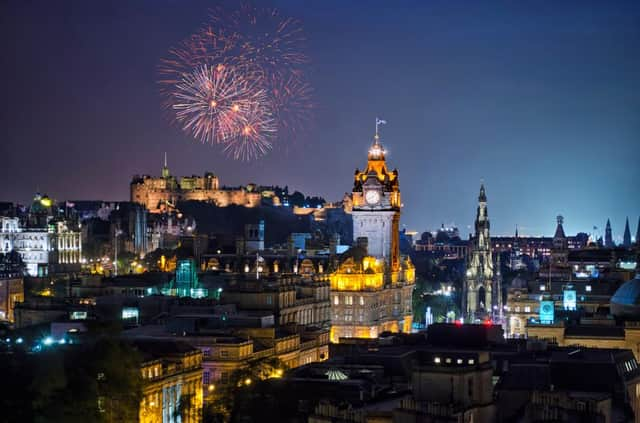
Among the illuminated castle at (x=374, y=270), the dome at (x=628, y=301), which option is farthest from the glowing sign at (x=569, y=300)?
the illuminated castle at (x=374, y=270)

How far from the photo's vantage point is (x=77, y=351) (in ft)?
280

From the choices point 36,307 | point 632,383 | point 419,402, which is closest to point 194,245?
point 36,307

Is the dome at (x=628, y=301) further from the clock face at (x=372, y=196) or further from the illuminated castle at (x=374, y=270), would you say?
the clock face at (x=372, y=196)

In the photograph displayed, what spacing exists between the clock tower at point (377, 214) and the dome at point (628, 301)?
128ft

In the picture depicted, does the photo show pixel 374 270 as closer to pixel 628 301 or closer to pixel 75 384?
pixel 628 301

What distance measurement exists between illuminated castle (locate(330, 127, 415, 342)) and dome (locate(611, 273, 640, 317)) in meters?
24.5

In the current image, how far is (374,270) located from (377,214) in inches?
591

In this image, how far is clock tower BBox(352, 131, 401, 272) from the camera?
185m

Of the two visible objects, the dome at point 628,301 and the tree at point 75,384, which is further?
the dome at point 628,301

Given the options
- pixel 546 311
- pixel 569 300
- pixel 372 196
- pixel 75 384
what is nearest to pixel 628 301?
pixel 546 311

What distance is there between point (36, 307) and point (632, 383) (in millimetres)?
46963

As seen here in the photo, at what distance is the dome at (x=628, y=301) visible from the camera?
144 m

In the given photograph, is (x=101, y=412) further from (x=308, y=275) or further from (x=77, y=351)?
(x=308, y=275)

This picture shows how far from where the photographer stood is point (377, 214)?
186000mm
